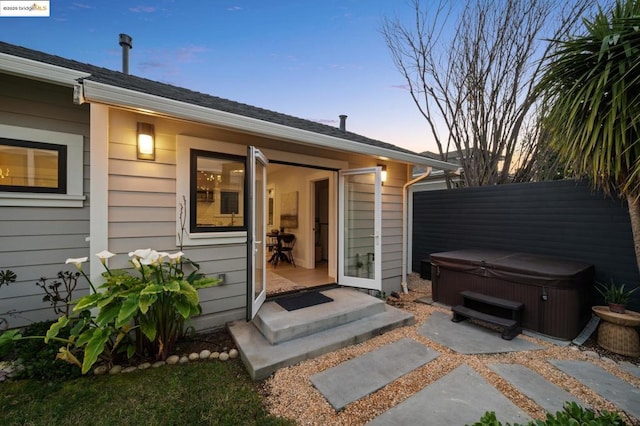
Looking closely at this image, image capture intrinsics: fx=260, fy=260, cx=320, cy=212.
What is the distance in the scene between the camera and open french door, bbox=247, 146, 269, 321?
10.5 ft

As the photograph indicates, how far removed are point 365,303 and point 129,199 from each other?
10.7 feet

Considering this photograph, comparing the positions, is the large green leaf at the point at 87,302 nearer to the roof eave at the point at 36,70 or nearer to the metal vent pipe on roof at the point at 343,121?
the roof eave at the point at 36,70

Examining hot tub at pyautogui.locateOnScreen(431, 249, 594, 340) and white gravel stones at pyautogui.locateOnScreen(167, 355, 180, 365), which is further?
hot tub at pyautogui.locateOnScreen(431, 249, 594, 340)

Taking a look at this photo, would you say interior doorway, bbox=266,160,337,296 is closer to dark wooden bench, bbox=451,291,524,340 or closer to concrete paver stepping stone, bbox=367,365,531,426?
dark wooden bench, bbox=451,291,524,340

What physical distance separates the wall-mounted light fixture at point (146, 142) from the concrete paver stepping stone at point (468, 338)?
396 centimetres

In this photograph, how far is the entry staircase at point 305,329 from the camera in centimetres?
264

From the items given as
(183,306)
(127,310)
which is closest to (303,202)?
(183,306)

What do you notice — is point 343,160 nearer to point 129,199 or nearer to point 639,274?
point 129,199

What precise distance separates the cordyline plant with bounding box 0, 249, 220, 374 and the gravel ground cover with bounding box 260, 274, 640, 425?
1.17 m

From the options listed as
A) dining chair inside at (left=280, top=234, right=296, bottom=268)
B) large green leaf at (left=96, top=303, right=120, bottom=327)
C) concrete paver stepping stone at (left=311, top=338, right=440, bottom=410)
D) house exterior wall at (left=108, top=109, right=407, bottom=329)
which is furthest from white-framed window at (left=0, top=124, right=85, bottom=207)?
dining chair inside at (left=280, top=234, right=296, bottom=268)

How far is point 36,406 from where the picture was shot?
200 centimetres

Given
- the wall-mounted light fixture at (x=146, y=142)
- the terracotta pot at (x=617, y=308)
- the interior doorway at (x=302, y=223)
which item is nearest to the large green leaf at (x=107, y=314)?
the wall-mounted light fixture at (x=146, y=142)

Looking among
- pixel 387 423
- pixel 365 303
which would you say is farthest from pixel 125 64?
pixel 387 423

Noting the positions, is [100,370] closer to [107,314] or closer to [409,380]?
[107,314]
